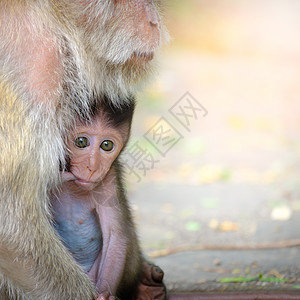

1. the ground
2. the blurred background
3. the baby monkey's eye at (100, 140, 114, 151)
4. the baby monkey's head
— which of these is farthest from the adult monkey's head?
the ground

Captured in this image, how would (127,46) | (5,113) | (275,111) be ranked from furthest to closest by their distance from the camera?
(275,111)
(127,46)
(5,113)

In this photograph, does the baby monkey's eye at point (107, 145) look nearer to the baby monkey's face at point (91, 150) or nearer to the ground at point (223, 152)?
the baby monkey's face at point (91, 150)

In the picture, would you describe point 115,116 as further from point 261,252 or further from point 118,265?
point 261,252

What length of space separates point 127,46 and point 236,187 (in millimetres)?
4772

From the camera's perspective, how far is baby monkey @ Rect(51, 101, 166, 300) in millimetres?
4578

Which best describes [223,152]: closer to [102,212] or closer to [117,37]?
[102,212]

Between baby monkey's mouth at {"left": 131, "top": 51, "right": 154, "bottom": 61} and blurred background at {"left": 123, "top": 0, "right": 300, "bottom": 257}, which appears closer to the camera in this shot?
baby monkey's mouth at {"left": 131, "top": 51, "right": 154, "bottom": 61}

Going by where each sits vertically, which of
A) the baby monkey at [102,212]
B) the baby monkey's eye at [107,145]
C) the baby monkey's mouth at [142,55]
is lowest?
the baby monkey at [102,212]

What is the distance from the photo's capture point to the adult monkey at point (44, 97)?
12.8ft

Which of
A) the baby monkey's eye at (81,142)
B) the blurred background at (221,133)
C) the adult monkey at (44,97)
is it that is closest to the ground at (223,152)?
the blurred background at (221,133)

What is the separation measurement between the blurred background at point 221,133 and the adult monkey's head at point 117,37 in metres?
0.59

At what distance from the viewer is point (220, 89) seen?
1427cm

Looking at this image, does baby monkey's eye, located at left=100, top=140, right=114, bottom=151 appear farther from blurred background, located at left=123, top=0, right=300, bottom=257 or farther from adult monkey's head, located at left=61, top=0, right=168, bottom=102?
blurred background, located at left=123, top=0, right=300, bottom=257

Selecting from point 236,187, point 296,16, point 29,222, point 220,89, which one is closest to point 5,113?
→ point 29,222
